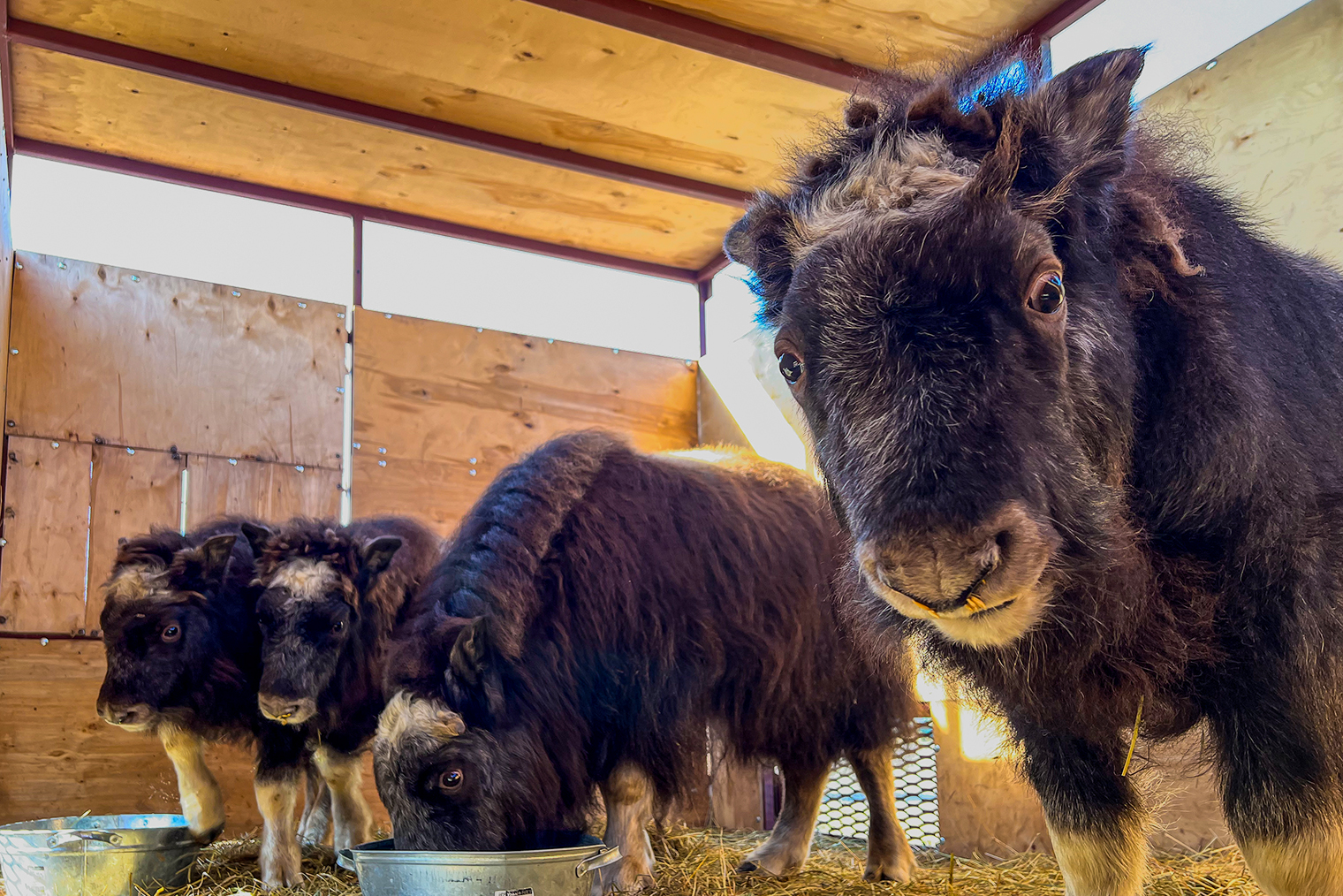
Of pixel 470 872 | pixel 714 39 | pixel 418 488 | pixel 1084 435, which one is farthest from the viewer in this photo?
pixel 418 488

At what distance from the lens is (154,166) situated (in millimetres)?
6379

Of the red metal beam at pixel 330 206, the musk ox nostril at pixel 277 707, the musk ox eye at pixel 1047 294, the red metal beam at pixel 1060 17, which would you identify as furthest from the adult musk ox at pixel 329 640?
the red metal beam at pixel 1060 17

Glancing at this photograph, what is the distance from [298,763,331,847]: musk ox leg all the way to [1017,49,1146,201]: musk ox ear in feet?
15.7

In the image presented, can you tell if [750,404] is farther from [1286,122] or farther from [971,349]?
[971,349]

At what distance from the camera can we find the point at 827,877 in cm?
472

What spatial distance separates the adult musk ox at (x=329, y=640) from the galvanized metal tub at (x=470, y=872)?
4.49 ft

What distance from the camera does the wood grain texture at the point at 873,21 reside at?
496cm

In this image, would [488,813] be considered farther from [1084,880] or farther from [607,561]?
[1084,880]

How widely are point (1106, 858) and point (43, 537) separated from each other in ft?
17.7

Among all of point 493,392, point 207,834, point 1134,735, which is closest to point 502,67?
point 493,392

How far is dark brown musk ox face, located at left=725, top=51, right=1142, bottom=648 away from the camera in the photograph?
5.70 ft

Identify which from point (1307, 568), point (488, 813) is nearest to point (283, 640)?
point (488, 813)

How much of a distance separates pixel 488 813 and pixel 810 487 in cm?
241

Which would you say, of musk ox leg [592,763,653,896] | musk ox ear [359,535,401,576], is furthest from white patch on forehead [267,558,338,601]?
musk ox leg [592,763,653,896]
